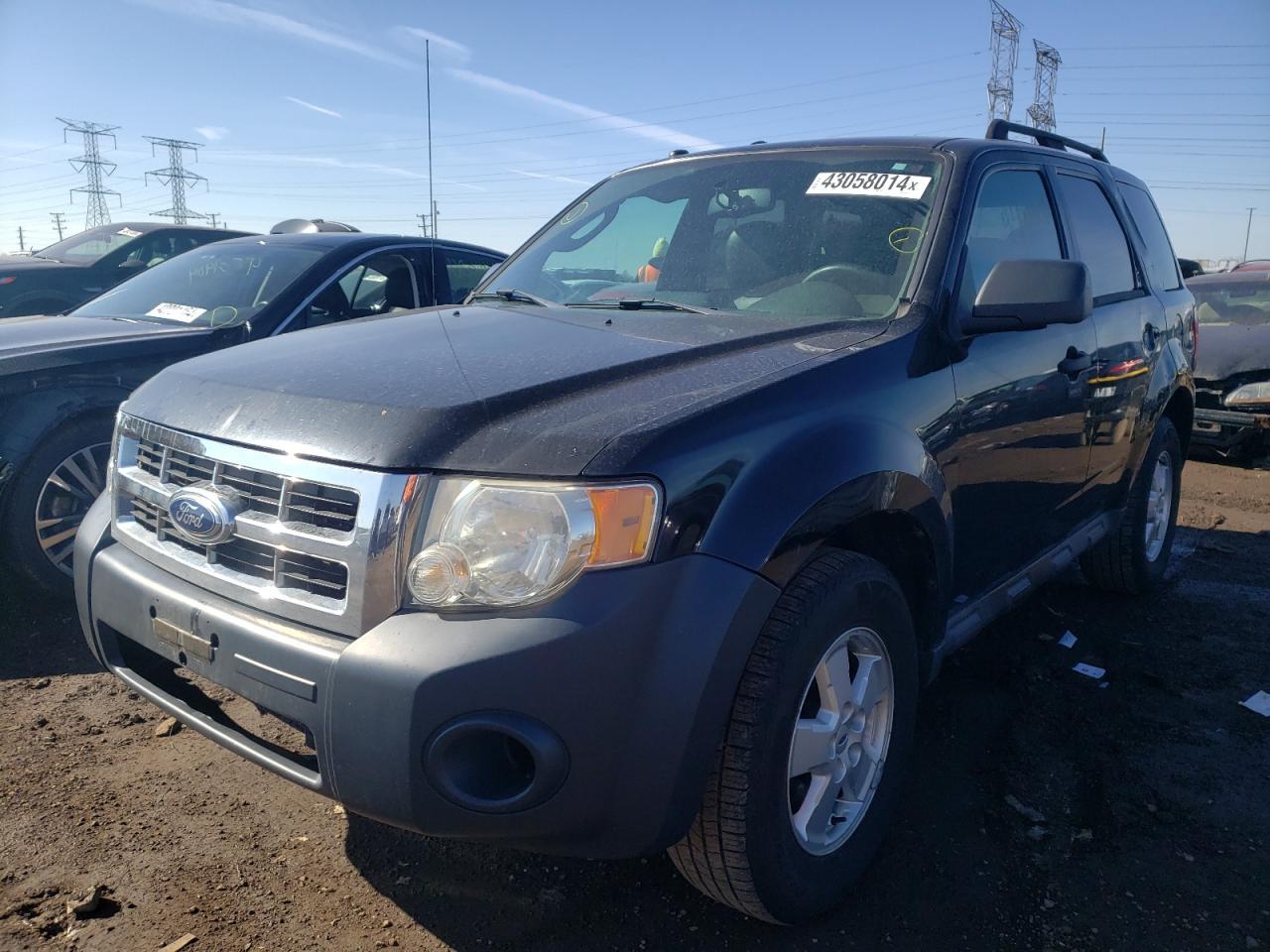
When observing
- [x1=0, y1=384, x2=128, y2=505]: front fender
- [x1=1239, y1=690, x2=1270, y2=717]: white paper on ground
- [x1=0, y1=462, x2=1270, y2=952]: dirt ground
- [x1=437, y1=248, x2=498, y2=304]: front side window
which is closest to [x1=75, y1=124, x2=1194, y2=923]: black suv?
[x1=0, y1=462, x2=1270, y2=952]: dirt ground

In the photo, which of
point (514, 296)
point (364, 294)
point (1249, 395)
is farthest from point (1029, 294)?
point (1249, 395)

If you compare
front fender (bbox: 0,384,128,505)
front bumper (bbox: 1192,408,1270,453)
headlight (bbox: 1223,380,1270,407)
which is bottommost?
front bumper (bbox: 1192,408,1270,453)

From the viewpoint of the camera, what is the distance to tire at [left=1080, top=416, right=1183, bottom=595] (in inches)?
168

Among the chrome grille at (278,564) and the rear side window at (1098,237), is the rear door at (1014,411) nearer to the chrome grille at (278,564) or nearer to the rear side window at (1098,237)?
the rear side window at (1098,237)

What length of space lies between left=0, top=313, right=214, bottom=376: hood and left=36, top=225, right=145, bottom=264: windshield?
5412mm

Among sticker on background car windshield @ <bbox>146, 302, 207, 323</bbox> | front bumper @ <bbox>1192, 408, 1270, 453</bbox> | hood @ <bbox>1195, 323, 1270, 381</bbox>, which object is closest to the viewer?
sticker on background car windshield @ <bbox>146, 302, 207, 323</bbox>

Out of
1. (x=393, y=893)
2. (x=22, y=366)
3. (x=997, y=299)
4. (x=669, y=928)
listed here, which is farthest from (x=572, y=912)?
(x=22, y=366)

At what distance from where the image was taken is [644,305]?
292 centimetres

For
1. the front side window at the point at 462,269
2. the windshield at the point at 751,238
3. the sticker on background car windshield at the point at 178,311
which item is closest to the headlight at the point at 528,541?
the windshield at the point at 751,238

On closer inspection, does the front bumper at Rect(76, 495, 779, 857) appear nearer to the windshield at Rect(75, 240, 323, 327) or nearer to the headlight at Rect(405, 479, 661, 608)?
the headlight at Rect(405, 479, 661, 608)

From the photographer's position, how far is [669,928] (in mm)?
2176

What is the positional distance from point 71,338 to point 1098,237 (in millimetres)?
4501

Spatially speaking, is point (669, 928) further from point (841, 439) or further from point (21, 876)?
point (21, 876)

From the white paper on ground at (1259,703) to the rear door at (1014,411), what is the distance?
36.1 inches
